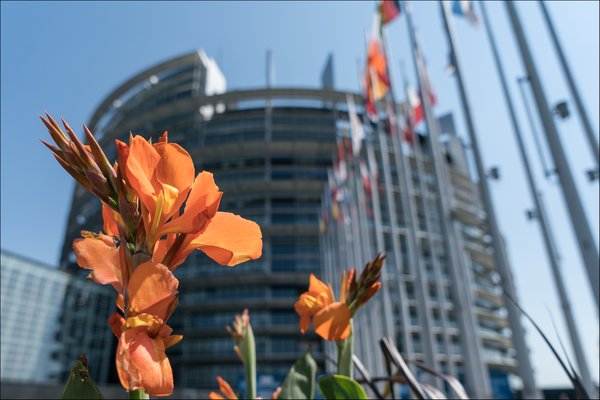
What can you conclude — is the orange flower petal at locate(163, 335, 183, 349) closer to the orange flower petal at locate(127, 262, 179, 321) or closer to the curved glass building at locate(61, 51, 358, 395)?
the orange flower petal at locate(127, 262, 179, 321)

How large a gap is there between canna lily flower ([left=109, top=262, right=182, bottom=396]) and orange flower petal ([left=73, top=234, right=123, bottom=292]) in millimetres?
71

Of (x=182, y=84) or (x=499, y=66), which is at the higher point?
(x=182, y=84)

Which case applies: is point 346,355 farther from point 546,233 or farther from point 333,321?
point 546,233

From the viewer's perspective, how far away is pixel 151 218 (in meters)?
0.50

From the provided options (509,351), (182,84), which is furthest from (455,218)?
(509,351)

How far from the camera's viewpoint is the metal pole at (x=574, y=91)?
497 centimetres

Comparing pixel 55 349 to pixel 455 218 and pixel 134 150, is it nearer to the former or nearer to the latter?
pixel 455 218

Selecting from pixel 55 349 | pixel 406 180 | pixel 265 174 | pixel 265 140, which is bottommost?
pixel 55 349

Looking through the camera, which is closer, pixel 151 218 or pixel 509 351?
pixel 151 218

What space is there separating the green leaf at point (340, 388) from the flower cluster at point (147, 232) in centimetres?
39

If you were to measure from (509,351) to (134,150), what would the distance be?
52.5m

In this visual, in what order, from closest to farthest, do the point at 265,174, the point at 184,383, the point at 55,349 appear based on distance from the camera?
1. the point at 55,349
2. the point at 184,383
3. the point at 265,174

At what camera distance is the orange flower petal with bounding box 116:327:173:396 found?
393 millimetres

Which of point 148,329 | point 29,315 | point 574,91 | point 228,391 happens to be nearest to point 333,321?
point 228,391
